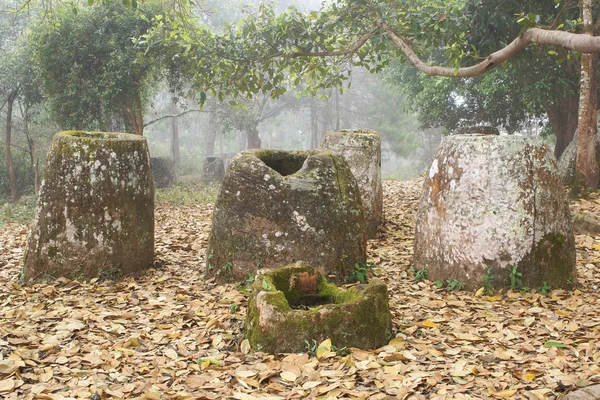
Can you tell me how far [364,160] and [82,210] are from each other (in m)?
4.15

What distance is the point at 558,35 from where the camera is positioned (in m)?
3.96

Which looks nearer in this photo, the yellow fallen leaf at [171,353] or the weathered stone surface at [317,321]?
the weathered stone surface at [317,321]

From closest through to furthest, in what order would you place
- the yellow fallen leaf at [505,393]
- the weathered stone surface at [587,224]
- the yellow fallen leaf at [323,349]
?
the yellow fallen leaf at [505,393], the yellow fallen leaf at [323,349], the weathered stone surface at [587,224]

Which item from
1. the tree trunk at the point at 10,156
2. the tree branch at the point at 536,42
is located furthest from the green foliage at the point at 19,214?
the tree branch at the point at 536,42

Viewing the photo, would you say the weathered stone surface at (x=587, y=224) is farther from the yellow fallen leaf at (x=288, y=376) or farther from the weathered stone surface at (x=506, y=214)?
the yellow fallen leaf at (x=288, y=376)

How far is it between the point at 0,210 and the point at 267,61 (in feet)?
30.8

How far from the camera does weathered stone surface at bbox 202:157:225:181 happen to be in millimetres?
21609

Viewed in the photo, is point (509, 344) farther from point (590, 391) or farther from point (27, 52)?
point (27, 52)

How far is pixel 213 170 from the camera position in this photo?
858 inches

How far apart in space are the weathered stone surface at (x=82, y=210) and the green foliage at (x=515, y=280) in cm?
414

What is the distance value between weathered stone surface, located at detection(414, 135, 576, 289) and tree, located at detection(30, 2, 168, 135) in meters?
9.39

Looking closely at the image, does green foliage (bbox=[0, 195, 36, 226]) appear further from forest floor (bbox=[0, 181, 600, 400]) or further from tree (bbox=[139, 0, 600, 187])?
forest floor (bbox=[0, 181, 600, 400])

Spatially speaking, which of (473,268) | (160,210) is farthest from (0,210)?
(473,268)

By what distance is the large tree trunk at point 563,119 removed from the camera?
42.7 ft
